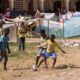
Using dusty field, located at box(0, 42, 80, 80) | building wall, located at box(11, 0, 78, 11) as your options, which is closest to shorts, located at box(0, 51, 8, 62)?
dusty field, located at box(0, 42, 80, 80)

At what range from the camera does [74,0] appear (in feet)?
166

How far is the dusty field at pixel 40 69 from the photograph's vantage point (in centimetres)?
1412

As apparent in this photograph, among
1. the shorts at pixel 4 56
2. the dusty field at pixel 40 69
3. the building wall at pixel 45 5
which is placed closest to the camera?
the dusty field at pixel 40 69

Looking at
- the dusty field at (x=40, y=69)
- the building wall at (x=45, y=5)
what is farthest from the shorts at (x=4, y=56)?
the building wall at (x=45, y=5)

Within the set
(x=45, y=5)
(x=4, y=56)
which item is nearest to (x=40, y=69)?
(x=4, y=56)

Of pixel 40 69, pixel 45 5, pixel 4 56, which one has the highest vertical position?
pixel 4 56

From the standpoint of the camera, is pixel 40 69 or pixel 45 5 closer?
pixel 40 69

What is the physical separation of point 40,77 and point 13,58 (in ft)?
16.8

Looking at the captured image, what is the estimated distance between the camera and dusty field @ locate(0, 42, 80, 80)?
14117mm

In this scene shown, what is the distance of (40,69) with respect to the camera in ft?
51.4

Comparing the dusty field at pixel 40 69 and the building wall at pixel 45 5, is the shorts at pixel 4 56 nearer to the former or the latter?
the dusty field at pixel 40 69

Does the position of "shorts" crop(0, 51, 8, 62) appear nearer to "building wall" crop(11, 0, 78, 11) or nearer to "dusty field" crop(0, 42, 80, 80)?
"dusty field" crop(0, 42, 80, 80)

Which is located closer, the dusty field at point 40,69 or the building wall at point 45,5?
the dusty field at point 40,69

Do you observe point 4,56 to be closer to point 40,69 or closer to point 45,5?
point 40,69
